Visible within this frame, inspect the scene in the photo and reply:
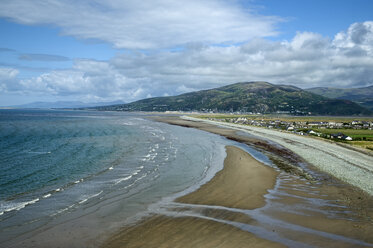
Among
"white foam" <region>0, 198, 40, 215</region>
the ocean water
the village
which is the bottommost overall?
"white foam" <region>0, 198, 40, 215</region>

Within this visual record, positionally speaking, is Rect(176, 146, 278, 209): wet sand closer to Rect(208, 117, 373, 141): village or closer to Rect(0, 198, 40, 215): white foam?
Rect(0, 198, 40, 215): white foam

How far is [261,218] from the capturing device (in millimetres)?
16484

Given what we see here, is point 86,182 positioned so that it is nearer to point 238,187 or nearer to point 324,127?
point 238,187

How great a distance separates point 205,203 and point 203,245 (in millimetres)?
6768

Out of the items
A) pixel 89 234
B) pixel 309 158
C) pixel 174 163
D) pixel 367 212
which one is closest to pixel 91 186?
pixel 89 234

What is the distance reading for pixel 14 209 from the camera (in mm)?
17766

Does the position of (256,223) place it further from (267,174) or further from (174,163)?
(174,163)

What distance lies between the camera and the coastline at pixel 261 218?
43.4 feet

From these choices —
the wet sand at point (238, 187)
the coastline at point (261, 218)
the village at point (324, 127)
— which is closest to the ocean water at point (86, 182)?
the wet sand at point (238, 187)

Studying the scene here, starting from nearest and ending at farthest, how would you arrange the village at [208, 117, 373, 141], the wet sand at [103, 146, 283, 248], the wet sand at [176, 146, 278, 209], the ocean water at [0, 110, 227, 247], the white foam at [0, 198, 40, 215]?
the wet sand at [103, 146, 283, 248] → the ocean water at [0, 110, 227, 247] → the white foam at [0, 198, 40, 215] → the wet sand at [176, 146, 278, 209] → the village at [208, 117, 373, 141]

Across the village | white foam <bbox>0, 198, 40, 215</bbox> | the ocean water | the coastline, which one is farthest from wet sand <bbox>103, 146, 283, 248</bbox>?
the village

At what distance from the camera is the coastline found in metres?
13.2

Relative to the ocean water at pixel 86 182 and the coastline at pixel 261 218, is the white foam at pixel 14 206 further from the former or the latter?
the coastline at pixel 261 218

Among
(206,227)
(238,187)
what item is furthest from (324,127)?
(206,227)
